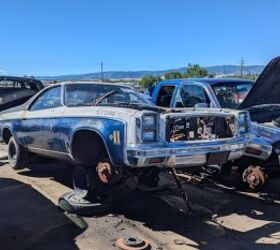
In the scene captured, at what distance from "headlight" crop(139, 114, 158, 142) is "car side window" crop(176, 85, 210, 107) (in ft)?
10.4

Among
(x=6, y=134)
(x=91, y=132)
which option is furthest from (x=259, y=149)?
(x=6, y=134)

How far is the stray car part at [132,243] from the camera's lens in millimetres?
5082

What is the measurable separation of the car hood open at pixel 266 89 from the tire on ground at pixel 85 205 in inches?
119

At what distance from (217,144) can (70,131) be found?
1.98 m

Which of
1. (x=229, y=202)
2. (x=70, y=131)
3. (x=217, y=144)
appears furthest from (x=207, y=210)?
(x=70, y=131)

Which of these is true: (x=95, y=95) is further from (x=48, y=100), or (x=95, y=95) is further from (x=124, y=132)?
(x=124, y=132)

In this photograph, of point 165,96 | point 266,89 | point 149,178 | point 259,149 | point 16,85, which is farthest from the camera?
point 16,85

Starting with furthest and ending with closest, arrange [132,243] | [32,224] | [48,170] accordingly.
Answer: [48,170]
[32,224]
[132,243]

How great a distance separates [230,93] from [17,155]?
4.07m

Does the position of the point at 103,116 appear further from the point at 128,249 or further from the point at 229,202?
the point at 229,202

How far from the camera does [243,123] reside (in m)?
6.11

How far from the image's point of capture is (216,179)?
8289 millimetres

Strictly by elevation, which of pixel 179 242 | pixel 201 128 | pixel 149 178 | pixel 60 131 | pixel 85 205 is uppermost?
pixel 201 128

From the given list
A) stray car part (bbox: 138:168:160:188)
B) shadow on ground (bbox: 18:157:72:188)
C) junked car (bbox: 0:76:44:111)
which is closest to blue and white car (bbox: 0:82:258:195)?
stray car part (bbox: 138:168:160:188)
